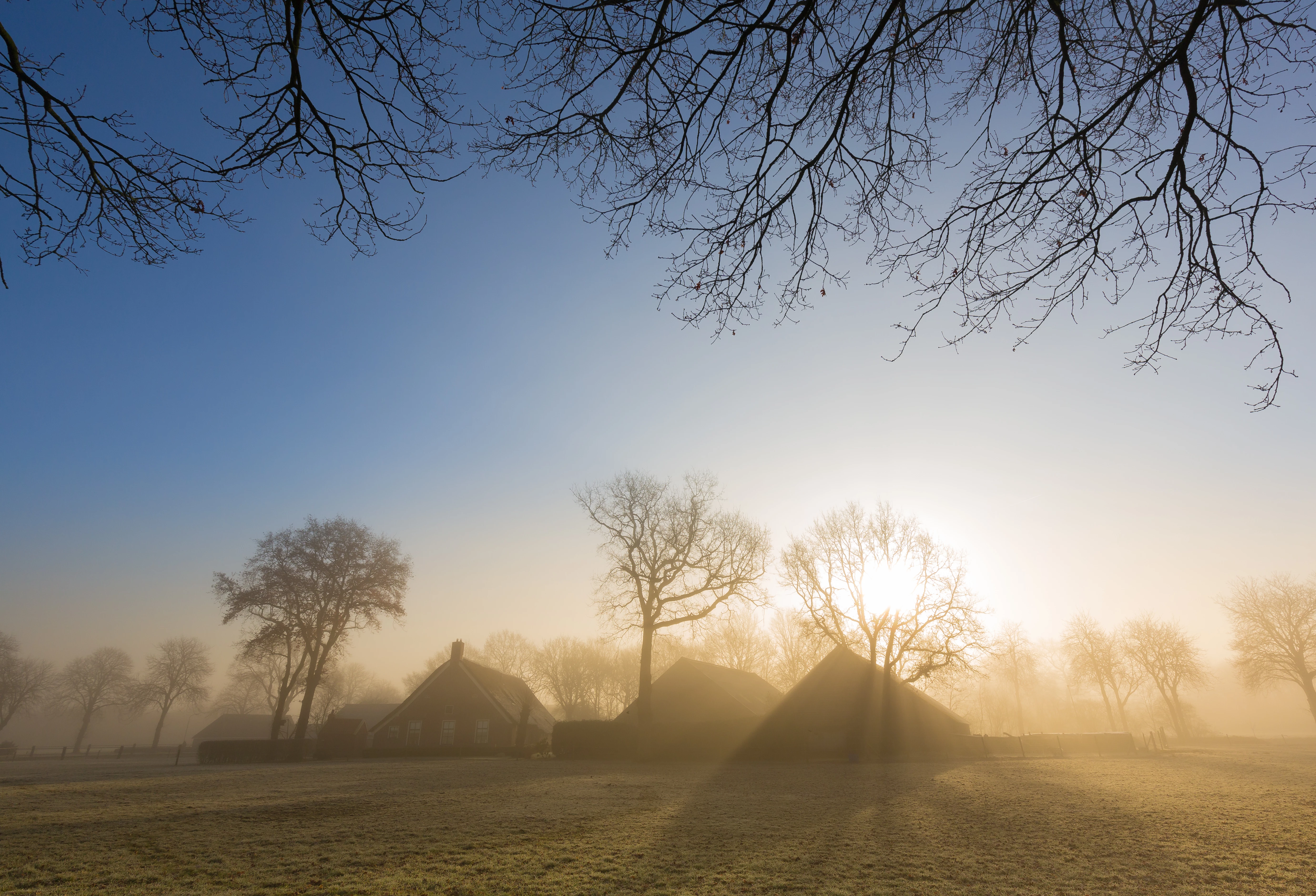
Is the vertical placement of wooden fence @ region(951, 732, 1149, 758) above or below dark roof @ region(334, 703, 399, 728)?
below

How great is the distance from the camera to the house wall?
38969 mm

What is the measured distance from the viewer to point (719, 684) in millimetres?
Result: 33781

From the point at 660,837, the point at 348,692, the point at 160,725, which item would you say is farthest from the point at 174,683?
the point at 660,837

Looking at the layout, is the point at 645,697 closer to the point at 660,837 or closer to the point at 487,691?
the point at 487,691

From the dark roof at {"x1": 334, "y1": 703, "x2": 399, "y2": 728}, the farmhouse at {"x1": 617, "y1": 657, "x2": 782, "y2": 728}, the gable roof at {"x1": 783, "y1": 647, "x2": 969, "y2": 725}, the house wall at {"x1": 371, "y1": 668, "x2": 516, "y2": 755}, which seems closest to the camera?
the gable roof at {"x1": 783, "y1": 647, "x2": 969, "y2": 725}

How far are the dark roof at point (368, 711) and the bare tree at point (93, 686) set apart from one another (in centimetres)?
3179

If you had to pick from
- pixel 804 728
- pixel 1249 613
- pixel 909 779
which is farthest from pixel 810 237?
pixel 1249 613

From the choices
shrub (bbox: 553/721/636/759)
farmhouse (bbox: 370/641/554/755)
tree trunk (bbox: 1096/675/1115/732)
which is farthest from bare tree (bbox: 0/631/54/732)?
tree trunk (bbox: 1096/675/1115/732)

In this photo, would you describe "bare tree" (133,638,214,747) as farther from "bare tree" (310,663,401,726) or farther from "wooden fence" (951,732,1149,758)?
"wooden fence" (951,732,1149,758)

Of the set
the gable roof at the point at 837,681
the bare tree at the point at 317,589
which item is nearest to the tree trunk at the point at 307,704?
the bare tree at the point at 317,589

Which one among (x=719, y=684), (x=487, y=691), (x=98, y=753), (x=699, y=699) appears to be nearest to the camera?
(x=699, y=699)

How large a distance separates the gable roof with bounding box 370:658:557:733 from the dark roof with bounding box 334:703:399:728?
64.0 ft

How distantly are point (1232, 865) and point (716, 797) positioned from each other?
29.2ft

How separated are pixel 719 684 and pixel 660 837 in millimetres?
26650
